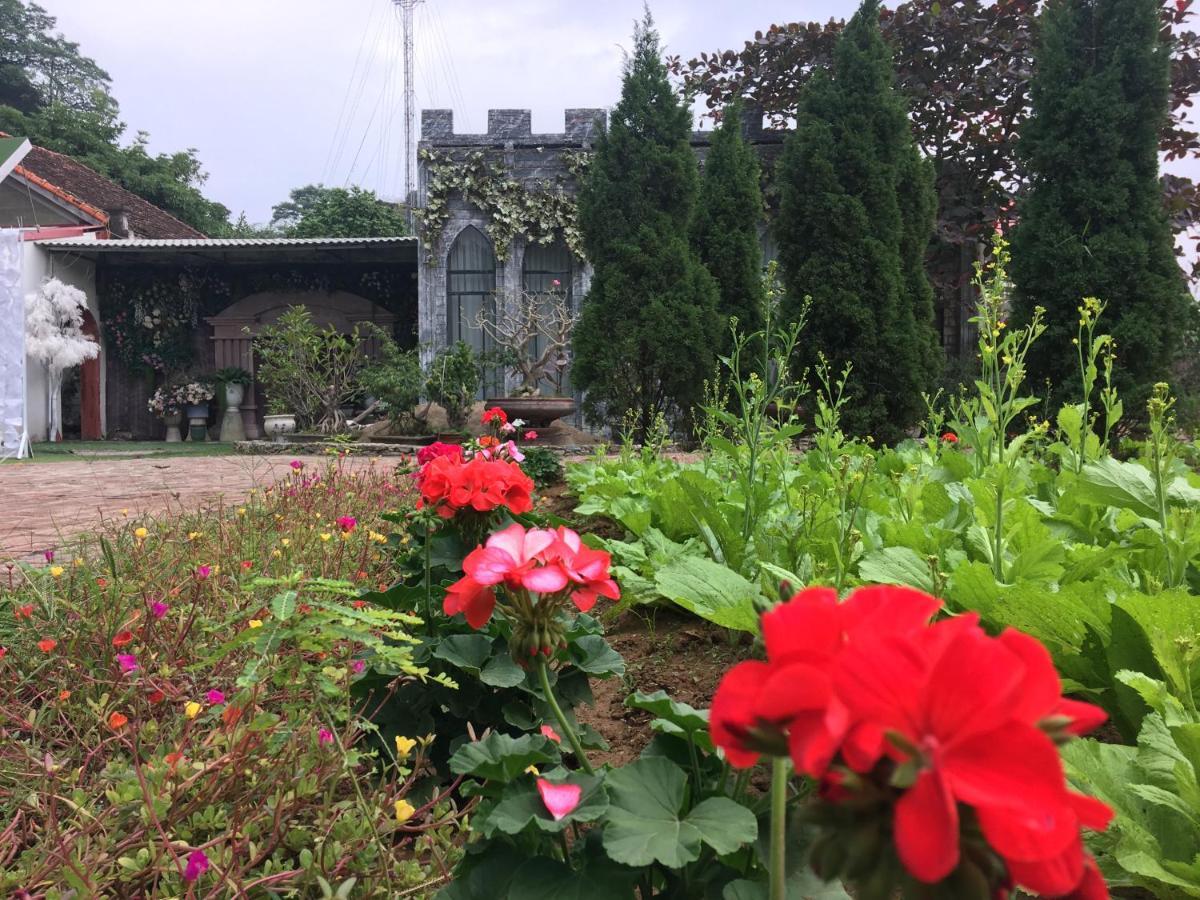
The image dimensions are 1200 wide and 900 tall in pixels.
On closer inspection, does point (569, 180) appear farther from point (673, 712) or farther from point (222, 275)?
point (673, 712)

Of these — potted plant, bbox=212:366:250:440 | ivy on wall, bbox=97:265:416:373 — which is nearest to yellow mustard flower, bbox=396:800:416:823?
ivy on wall, bbox=97:265:416:373

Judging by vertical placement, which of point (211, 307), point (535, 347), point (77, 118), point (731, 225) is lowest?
point (535, 347)

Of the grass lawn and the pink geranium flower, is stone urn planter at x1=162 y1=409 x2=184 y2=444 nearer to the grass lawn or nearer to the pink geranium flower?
the grass lawn

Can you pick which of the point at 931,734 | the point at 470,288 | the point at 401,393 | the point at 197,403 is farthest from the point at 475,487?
the point at 197,403

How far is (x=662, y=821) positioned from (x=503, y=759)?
0.19m

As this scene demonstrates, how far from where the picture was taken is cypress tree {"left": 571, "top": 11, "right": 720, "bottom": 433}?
28.9 ft

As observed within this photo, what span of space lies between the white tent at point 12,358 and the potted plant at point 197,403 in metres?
4.36

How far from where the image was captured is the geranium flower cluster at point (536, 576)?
811mm

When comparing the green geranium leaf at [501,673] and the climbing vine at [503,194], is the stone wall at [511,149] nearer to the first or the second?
the climbing vine at [503,194]

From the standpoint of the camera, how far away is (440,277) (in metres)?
12.2

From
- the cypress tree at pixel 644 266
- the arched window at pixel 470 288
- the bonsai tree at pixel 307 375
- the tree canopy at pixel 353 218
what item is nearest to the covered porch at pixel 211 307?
the arched window at pixel 470 288

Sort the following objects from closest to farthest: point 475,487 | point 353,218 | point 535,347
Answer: point 475,487, point 535,347, point 353,218

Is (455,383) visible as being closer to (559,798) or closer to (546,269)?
(546,269)

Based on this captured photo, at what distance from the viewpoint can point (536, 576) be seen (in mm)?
796
